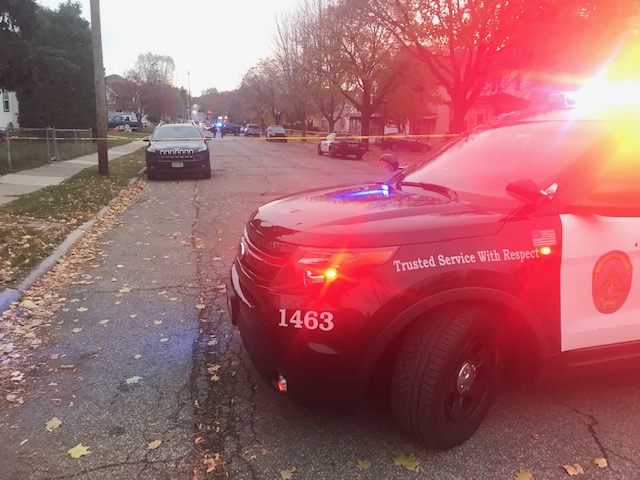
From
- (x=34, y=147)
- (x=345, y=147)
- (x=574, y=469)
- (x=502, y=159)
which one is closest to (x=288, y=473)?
(x=574, y=469)

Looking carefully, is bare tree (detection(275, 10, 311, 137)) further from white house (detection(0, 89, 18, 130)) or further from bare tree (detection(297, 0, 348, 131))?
white house (detection(0, 89, 18, 130))

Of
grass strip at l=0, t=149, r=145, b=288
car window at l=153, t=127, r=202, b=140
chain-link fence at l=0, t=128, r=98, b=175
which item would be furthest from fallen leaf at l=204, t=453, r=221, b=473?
chain-link fence at l=0, t=128, r=98, b=175

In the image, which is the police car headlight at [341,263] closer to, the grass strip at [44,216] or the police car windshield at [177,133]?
the grass strip at [44,216]

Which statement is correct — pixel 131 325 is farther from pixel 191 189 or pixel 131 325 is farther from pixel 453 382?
pixel 191 189

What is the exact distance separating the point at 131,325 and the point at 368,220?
9.04ft

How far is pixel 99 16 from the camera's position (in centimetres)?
1491

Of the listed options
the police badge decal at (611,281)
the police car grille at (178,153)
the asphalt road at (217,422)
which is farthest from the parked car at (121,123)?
the police badge decal at (611,281)

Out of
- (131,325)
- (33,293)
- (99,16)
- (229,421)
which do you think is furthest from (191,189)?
(229,421)

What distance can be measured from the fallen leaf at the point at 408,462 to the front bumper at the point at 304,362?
0.42 metres

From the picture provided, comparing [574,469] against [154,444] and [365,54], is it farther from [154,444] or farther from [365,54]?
[365,54]

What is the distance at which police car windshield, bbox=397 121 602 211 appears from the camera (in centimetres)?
310

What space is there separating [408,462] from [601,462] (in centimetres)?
102

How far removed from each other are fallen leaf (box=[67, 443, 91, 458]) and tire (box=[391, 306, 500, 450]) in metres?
1.68

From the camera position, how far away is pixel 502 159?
3605 millimetres
